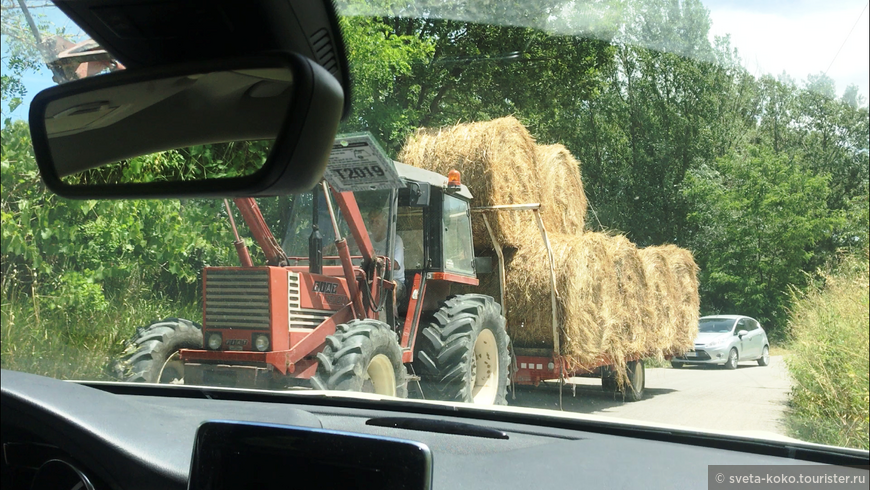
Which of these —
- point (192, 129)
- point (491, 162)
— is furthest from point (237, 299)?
point (192, 129)

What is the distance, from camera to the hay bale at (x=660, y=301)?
3.72m

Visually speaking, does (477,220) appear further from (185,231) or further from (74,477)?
(74,477)

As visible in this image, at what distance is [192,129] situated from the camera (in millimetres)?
1775

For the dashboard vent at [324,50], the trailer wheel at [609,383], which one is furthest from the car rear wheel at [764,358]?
the dashboard vent at [324,50]

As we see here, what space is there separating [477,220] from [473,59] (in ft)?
4.95

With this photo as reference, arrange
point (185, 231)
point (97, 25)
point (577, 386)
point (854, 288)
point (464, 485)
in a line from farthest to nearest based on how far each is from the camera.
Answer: point (185, 231)
point (577, 386)
point (854, 288)
point (464, 485)
point (97, 25)

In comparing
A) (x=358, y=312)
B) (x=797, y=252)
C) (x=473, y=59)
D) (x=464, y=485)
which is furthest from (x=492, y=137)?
(x=464, y=485)

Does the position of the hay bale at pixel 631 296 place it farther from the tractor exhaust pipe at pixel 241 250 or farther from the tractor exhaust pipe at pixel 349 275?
the tractor exhaust pipe at pixel 241 250

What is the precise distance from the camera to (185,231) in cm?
545

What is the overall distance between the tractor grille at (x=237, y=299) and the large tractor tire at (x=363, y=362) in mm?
546

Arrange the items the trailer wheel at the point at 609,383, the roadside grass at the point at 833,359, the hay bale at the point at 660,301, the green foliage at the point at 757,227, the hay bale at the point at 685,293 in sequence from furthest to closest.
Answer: the trailer wheel at the point at 609,383, the hay bale at the point at 660,301, the hay bale at the point at 685,293, the green foliage at the point at 757,227, the roadside grass at the point at 833,359

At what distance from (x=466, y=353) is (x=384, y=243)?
0.99 meters

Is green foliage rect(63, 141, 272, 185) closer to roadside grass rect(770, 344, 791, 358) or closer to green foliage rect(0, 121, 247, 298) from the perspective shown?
roadside grass rect(770, 344, 791, 358)

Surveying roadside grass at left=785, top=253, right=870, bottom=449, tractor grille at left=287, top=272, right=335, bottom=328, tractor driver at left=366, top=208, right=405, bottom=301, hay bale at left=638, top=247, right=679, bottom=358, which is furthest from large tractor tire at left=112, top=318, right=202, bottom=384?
roadside grass at left=785, top=253, right=870, bottom=449
